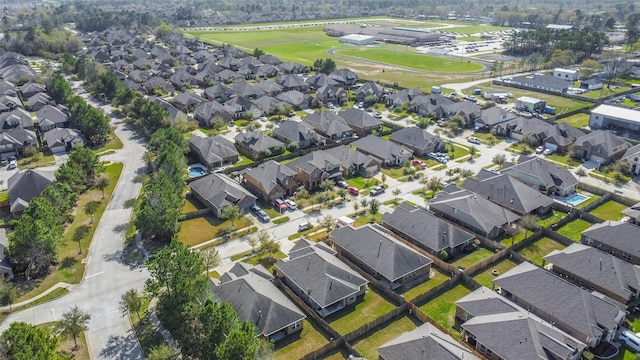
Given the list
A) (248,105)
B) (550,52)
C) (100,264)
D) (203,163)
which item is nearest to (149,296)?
(100,264)

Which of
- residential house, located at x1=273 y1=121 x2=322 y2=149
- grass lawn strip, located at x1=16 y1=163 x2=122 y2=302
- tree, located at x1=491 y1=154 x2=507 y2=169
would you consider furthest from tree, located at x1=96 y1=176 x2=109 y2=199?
tree, located at x1=491 y1=154 x2=507 y2=169

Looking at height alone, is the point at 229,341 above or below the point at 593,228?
above

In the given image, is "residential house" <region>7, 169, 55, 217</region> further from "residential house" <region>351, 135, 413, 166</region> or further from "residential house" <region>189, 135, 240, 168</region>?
"residential house" <region>351, 135, 413, 166</region>

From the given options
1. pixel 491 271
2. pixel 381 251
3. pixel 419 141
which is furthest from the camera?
pixel 419 141

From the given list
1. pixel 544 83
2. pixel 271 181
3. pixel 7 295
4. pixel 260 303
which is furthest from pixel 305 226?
pixel 544 83

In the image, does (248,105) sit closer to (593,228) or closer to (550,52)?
(593,228)

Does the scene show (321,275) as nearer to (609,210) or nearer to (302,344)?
(302,344)

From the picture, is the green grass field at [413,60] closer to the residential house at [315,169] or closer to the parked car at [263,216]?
the residential house at [315,169]
